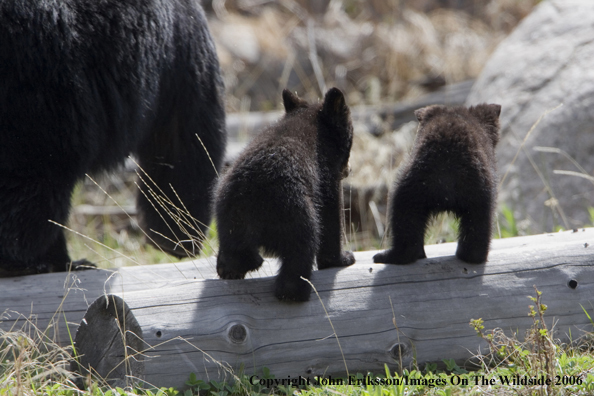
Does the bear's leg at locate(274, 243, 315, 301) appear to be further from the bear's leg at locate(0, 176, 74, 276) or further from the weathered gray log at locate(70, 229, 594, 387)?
the bear's leg at locate(0, 176, 74, 276)

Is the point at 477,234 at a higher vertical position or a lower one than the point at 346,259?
higher

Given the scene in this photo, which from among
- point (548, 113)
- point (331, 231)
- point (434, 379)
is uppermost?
point (548, 113)

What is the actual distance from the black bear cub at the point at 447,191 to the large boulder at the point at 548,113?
275 cm

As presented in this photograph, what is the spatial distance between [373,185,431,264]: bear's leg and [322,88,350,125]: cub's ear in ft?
1.90

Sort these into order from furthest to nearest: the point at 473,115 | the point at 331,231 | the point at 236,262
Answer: the point at 473,115 → the point at 331,231 → the point at 236,262

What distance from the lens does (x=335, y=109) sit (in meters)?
3.64

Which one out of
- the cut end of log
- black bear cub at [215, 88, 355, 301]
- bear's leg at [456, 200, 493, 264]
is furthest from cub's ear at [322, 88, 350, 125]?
the cut end of log

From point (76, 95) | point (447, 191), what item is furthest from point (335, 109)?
point (76, 95)

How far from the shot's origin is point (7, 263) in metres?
3.77

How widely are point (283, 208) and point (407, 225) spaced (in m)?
0.77

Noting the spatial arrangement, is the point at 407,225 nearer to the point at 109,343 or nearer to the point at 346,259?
the point at 346,259

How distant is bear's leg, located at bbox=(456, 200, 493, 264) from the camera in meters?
3.29

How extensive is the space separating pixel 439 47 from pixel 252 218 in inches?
400

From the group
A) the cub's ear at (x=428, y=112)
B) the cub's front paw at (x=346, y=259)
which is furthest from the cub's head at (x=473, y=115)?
the cub's front paw at (x=346, y=259)
